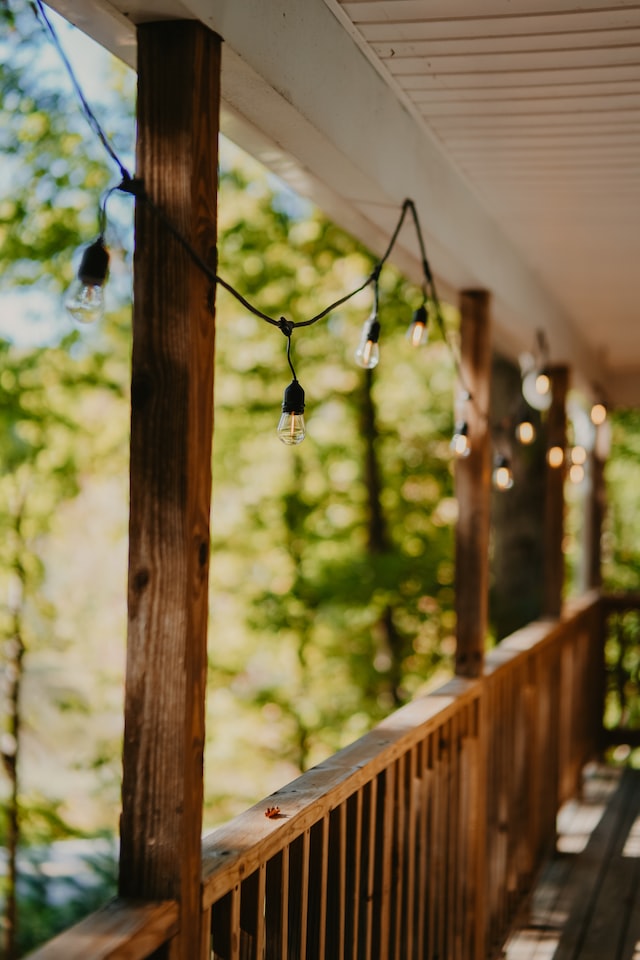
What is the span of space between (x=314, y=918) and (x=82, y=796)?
→ 32.6ft

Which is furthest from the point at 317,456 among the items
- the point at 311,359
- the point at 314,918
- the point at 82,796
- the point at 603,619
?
the point at 314,918

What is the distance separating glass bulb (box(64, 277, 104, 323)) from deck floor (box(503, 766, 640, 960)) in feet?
10.8

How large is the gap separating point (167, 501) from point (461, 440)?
2.15 m

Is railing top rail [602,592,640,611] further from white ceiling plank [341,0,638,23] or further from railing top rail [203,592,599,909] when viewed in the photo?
white ceiling plank [341,0,638,23]

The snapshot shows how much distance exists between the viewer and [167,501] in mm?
1705

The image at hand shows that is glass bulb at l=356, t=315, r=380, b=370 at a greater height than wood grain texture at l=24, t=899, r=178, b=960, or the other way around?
glass bulb at l=356, t=315, r=380, b=370

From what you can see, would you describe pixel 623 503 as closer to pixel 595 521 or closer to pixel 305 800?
pixel 595 521

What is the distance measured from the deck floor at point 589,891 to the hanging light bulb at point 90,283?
131 inches

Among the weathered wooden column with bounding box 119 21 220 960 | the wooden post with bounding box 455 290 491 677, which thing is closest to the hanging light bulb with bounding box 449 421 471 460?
the wooden post with bounding box 455 290 491 677

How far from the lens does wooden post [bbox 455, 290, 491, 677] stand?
401cm

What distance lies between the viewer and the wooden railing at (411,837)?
6.73 ft

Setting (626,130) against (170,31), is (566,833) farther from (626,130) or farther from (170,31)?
(170,31)

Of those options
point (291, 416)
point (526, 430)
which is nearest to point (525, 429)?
point (526, 430)

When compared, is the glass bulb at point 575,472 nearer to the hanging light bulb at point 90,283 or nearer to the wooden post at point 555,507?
the wooden post at point 555,507
